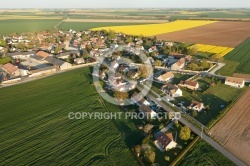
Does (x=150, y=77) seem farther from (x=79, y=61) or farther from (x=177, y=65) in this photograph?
(x=79, y=61)

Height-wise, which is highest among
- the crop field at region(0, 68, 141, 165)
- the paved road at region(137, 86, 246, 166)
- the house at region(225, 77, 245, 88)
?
the house at region(225, 77, 245, 88)

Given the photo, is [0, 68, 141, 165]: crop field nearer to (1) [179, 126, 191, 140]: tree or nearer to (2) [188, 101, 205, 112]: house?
(1) [179, 126, 191, 140]: tree

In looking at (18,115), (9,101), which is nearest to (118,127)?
(18,115)

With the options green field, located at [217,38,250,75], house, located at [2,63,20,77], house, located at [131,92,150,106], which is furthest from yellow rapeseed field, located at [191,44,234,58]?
house, located at [2,63,20,77]

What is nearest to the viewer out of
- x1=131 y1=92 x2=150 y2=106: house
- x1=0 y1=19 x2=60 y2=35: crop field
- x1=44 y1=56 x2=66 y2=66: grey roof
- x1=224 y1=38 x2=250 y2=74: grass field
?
x1=131 y1=92 x2=150 y2=106: house

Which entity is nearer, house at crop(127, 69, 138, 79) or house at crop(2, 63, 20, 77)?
house at crop(127, 69, 138, 79)

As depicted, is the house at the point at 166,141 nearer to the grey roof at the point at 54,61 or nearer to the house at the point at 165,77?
the house at the point at 165,77

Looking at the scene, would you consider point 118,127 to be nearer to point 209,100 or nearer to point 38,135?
point 38,135
